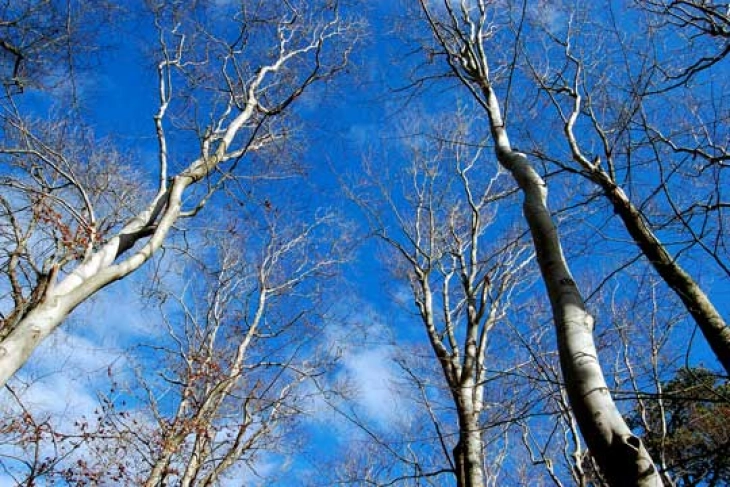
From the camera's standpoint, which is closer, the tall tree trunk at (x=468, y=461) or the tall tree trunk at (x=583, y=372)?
the tall tree trunk at (x=583, y=372)

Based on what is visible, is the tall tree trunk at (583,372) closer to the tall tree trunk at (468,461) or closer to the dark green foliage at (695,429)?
the dark green foliage at (695,429)

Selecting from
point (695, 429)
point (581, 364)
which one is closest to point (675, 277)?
point (581, 364)

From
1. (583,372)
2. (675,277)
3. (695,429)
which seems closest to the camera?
(583,372)

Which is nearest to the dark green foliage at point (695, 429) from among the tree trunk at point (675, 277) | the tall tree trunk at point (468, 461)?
the tree trunk at point (675, 277)

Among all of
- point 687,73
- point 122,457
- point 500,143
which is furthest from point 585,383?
point 122,457

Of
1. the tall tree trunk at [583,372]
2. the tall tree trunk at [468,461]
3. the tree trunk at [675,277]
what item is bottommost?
the tall tree trunk at [583,372]

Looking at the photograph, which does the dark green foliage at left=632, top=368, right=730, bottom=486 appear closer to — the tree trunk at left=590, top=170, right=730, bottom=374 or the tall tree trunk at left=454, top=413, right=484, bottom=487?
the tree trunk at left=590, top=170, right=730, bottom=374

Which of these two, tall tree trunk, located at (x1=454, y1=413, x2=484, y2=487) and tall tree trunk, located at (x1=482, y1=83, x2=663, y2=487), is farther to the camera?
tall tree trunk, located at (x1=454, y1=413, x2=484, y2=487)

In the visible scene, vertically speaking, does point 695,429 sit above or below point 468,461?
above

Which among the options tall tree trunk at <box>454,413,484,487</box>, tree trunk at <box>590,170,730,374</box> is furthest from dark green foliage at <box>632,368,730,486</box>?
tall tree trunk at <box>454,413,484,487</box>

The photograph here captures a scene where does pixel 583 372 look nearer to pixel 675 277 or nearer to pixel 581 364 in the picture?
pixel 581 364

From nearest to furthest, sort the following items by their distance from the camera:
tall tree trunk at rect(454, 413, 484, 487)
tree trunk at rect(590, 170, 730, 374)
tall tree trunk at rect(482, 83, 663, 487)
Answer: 1. tall tree trunk at rect(482, 83, 663, 487)
2. tree trunk at rect(590, 170, 730, 374)
3. tall tree trunk at rect(454, 413, 484, 487)

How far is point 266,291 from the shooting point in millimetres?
10914

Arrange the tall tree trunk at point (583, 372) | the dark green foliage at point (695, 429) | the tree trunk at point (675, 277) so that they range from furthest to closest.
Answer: the tree trunk at point (675, 277) → the dark green foliage at point (695, 429) → the tall tree trunk at point (583, 372)
